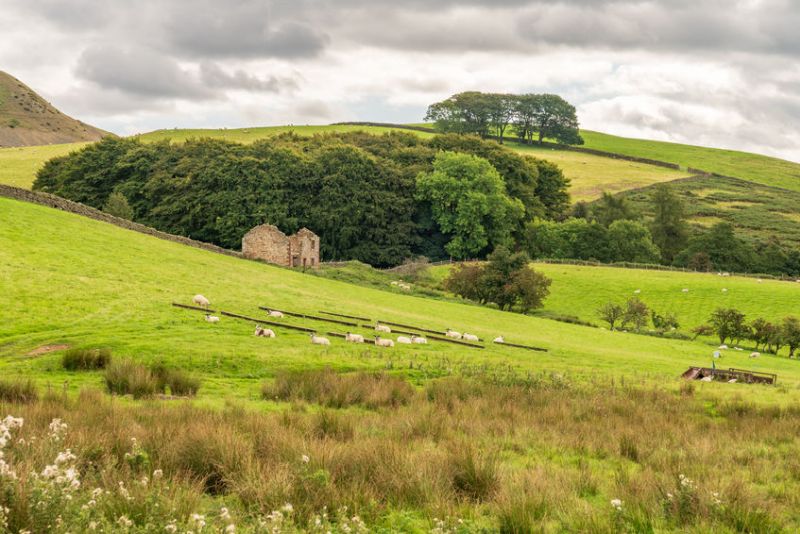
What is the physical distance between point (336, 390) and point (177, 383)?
3.56 meters

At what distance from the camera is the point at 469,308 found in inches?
2009

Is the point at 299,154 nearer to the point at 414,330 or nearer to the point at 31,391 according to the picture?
the point at 414,330

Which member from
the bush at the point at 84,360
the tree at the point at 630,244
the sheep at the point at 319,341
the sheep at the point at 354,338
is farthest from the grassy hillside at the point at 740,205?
the bush at the point at 84,360

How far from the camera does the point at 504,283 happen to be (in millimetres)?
58469

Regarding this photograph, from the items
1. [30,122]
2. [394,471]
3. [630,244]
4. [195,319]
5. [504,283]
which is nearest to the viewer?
[394,471]

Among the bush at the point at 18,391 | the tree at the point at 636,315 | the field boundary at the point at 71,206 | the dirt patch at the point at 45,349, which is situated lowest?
the tree at the point at 636,315

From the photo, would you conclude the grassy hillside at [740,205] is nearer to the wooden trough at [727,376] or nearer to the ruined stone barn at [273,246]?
the ruined stone barn at [273,246]

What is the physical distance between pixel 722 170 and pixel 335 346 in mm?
170258

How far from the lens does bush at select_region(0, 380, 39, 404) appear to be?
1198cm

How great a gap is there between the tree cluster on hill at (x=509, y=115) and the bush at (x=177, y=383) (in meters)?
151

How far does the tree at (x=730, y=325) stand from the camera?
50.7 m

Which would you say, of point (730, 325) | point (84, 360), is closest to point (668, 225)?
point (730, 325)

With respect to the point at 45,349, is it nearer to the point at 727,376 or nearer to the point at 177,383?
the point at 177,383

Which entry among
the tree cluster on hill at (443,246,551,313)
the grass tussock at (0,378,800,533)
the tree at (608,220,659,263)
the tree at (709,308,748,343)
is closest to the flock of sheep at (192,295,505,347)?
the grass tussock at (0,378,800,533)
